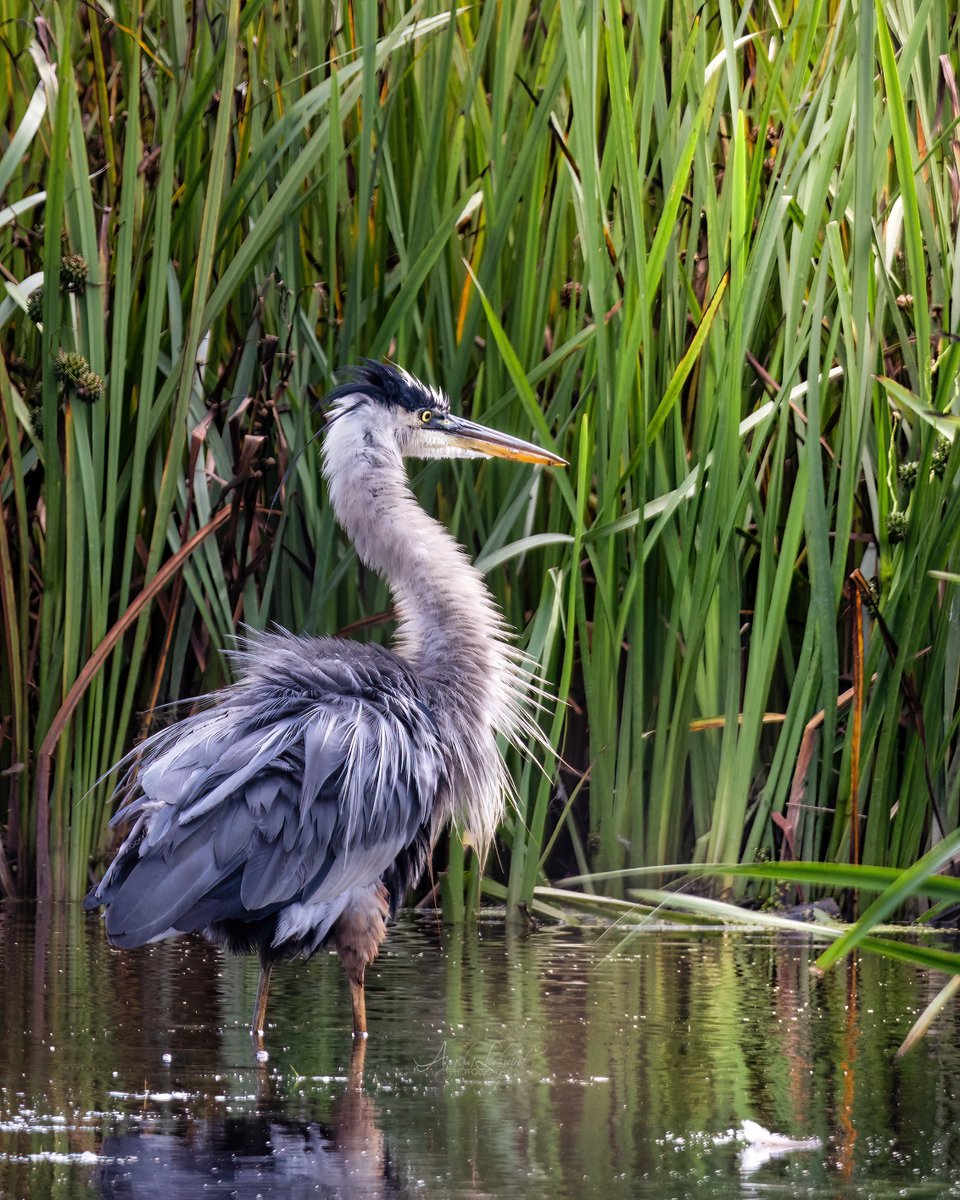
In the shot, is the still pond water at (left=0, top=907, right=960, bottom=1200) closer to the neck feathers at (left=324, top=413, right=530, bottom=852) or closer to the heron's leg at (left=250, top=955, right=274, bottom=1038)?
the heron's leg at (left=250, top=955, right=274, bottom=1038)

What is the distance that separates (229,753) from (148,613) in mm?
1376

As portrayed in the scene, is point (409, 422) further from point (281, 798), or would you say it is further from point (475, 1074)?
point (475, 1074)

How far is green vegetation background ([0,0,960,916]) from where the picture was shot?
16.0ft

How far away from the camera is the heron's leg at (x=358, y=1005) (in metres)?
3.81

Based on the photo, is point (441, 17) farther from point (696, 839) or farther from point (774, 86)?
point (696, 839)

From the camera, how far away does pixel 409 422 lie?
489 cm

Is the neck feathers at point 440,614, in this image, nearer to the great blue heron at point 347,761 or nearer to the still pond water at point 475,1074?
the great blue heron at point 347,761

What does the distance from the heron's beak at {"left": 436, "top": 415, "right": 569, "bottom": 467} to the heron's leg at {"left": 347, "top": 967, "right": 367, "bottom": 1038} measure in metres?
1.61

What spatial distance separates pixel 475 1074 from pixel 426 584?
5.21 feet

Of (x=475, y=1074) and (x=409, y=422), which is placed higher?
(x=409, y=422)

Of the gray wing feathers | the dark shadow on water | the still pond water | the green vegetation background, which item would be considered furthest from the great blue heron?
the dark shadow on water

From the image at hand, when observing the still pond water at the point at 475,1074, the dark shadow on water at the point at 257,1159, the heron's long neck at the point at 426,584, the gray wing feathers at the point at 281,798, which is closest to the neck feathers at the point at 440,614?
the heron's long neck at the point at 426,584

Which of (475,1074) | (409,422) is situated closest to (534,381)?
(409,422)

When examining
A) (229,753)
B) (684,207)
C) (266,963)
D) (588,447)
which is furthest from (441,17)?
(266,963)
